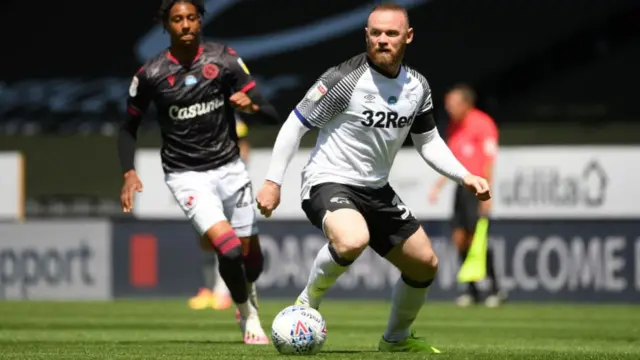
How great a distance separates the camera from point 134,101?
32.8 feet

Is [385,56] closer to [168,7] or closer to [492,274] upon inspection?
[168,7]

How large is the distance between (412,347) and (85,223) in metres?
10.1

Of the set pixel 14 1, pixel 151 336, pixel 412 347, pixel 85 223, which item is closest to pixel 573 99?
pixel 85 223

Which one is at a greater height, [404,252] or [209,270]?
[404,252]

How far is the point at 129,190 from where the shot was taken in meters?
9.55

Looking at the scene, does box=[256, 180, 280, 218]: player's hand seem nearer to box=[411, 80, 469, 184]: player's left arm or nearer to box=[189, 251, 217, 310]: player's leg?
box=[411, 80, 469, 184]: player's left arm

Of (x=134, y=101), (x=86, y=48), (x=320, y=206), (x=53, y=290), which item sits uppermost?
(x=86, y=48)

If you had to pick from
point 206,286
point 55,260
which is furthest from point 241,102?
point 55,260

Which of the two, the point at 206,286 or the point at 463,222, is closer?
the point at 463,222

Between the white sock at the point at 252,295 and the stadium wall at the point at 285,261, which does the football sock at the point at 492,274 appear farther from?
the white sock at the point at 252,295

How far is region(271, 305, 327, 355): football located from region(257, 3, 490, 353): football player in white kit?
0.29 metres

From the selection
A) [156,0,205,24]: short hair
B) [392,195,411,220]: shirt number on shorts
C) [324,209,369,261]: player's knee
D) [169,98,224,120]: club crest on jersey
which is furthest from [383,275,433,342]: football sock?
[156,0,205,24]: short hair

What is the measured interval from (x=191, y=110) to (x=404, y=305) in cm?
223

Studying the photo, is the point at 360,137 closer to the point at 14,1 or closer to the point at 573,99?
the point at 573,99
